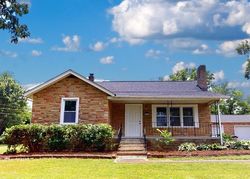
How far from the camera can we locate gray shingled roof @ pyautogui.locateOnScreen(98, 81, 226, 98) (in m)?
17.2

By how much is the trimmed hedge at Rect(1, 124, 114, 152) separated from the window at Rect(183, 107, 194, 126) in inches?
245

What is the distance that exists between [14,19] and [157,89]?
48.8 feet

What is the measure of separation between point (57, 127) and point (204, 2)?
407 inches

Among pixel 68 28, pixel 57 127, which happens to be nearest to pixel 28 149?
pixel 57 127

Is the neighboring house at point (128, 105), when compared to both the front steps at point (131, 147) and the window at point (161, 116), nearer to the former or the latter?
the window at point (161, 116)

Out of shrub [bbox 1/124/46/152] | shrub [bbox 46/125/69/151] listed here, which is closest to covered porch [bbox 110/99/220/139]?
shrub [bbox 46/125/69/151]

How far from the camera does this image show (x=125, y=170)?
9.22 metres

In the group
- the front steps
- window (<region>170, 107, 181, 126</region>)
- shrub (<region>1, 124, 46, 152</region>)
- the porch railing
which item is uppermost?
window (<region>170, 107, 181, 126</region>)

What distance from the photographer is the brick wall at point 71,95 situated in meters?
16.5

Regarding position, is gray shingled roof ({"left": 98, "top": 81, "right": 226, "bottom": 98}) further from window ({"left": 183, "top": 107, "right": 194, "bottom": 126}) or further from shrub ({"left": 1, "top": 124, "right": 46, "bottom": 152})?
shrub ({"left": 1, "top": 124, "right": 46, "bottom": 152})

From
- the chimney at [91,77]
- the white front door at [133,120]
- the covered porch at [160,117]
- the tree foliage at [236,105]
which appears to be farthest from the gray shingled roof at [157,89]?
the tree foliage at [236,105]

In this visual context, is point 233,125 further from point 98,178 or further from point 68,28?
point 98,178

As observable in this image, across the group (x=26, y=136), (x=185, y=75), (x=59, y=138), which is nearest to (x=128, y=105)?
(x=59, y=138)

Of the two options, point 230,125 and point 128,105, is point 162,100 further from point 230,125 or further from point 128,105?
point 230,125
